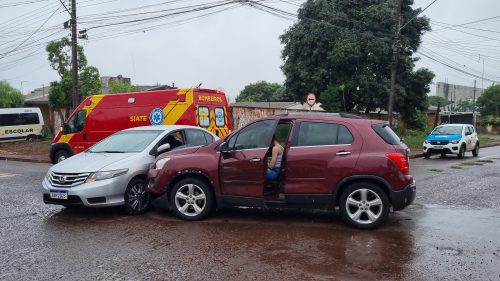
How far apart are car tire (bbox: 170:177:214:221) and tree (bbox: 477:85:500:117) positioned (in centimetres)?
7821

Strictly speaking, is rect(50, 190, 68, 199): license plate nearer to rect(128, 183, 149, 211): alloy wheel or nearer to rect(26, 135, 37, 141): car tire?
rect(128, 183, 149, 211): alloy wheel

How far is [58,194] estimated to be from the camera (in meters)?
7.51

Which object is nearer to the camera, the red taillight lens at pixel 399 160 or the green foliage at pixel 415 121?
the red taillight lens at pixel 399 160

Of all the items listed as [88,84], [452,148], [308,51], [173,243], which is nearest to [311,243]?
[173,243]

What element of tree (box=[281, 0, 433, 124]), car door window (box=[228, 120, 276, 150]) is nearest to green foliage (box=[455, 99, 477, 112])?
tree (box=[281, 0, 433, 124])

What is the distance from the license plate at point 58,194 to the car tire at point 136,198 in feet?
3.07

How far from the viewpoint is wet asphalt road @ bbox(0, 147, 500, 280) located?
5.03m

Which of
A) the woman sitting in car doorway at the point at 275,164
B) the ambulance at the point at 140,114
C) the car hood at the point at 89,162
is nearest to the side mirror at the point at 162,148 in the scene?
the car hood at the point at 89,162

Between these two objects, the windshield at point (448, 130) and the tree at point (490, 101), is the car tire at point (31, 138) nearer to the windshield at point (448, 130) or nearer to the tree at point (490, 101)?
the windshield at point (448, 130)

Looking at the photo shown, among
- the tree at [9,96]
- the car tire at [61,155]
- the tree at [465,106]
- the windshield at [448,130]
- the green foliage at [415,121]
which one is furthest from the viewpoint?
the tree at [465,106]

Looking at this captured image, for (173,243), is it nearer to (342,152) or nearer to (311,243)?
(311,243)

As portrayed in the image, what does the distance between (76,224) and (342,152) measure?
14.0 feet

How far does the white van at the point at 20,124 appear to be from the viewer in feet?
96.8

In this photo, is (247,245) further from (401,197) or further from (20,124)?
(20,124)
